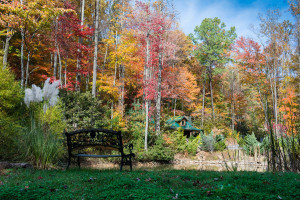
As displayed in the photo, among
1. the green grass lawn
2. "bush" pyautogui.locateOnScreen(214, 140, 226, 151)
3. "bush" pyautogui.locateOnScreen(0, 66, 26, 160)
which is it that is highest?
"bush" pyautogui.locateOnScreen(0, 66, 26, 160)

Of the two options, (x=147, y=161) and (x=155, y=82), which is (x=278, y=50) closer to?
(x=155, y=82)

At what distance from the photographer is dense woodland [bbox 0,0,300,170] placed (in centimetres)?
530

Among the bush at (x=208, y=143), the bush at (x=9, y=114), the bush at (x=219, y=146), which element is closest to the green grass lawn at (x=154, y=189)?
the bush at (x=9, y=114)

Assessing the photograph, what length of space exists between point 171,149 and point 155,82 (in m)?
4.19

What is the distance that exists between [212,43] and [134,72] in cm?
944

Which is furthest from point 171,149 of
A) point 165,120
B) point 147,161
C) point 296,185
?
point 296,185

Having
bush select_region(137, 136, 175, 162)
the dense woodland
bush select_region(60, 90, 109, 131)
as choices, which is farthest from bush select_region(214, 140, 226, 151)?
bush select_region(60, 90, 109, 131)

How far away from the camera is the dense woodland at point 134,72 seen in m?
5.30

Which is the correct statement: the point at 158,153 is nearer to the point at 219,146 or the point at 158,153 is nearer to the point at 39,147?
the point at 219,146

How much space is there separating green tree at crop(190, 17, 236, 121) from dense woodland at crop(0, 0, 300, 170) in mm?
101

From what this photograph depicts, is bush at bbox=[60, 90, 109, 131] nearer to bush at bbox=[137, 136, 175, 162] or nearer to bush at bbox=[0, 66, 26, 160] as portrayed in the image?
bush at bbox=[137, 136, 175, 162]

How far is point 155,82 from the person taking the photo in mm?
12570

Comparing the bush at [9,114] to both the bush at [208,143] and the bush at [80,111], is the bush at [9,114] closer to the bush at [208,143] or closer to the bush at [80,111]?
the bush at [80,111]

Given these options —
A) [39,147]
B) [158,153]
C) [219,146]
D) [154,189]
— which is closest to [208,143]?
[219,146]
